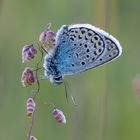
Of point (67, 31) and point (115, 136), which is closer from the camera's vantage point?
point (67, 31)

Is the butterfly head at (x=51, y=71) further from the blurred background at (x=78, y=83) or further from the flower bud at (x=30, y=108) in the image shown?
the blurred background at (x=78, y=83)

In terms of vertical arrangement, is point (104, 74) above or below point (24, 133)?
above

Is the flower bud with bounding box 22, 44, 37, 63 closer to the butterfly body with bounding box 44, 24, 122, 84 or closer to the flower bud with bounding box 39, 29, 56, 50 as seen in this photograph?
the flower bud with bounding box 39, 29, 56, 50

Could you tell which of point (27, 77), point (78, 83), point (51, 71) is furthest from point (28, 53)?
point (78, 83)

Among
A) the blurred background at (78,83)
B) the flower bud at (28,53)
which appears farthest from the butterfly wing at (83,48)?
the blurred background at (78,83)
